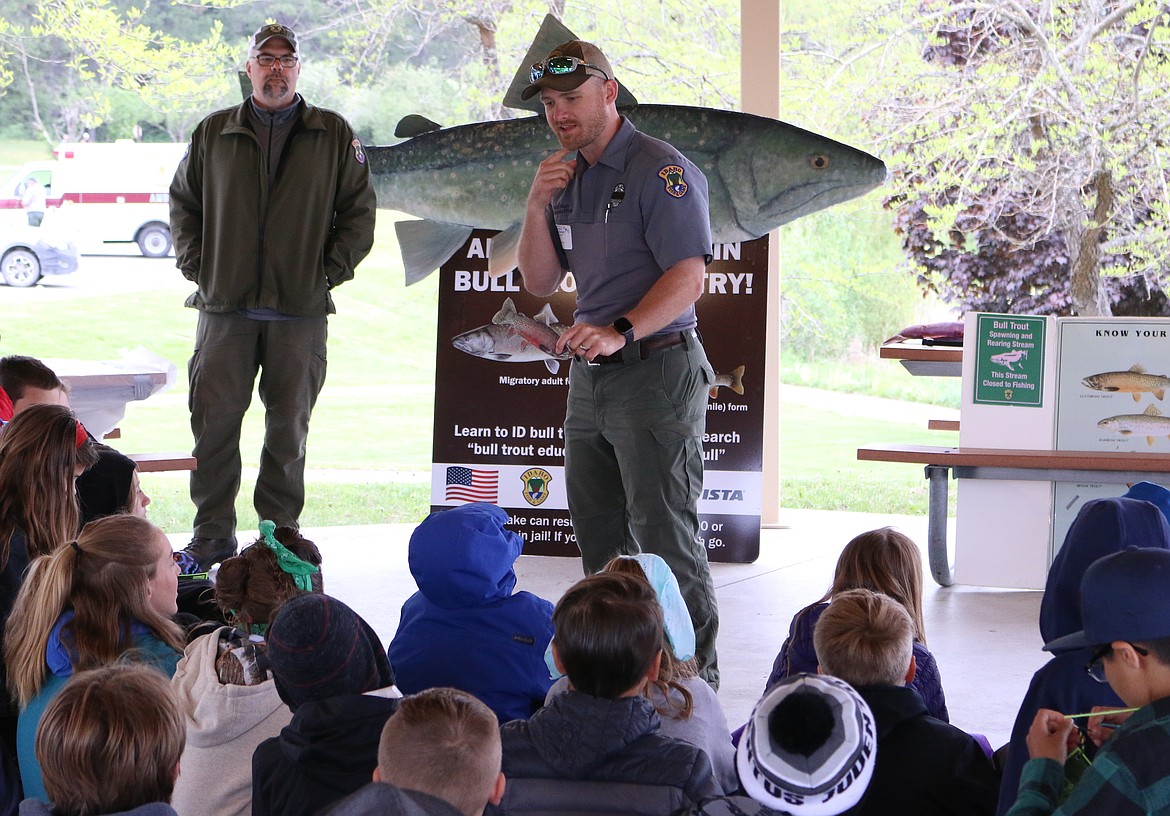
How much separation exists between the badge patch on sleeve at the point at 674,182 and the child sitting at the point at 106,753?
6.30 feet

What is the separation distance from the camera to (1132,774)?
1.70 meters

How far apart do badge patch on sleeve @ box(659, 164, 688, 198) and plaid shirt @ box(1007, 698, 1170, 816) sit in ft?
6.25

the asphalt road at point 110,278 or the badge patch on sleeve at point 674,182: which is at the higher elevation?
the asphalt road at point 110,278

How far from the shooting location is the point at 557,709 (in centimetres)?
209

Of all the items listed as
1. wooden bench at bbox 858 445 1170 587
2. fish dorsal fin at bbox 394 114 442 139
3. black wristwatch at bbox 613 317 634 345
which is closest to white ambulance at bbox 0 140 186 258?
fish dorsal fin at bbox 394 114 442 139

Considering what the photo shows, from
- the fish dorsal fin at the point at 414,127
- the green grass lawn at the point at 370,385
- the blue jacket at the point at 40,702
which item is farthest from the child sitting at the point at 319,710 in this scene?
the green grass lawn at the point at 370,385

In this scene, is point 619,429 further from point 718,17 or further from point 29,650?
point 718,17

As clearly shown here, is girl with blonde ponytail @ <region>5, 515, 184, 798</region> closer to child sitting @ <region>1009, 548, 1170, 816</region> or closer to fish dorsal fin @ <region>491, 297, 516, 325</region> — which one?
child sitting @ <region>1009, 548, 1170, 816</region>

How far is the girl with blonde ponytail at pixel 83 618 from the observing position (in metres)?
2.50

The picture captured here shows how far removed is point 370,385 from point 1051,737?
31.2 feet

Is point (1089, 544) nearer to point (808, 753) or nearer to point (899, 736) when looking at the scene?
point (899, 736)

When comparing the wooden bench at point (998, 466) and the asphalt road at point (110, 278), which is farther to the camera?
the asphalt road at point (110, 278)

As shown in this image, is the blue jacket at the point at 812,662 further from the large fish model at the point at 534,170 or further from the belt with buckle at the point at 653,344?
the large fish model at the point at 534,170

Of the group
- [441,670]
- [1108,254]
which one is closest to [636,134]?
[441,670]
